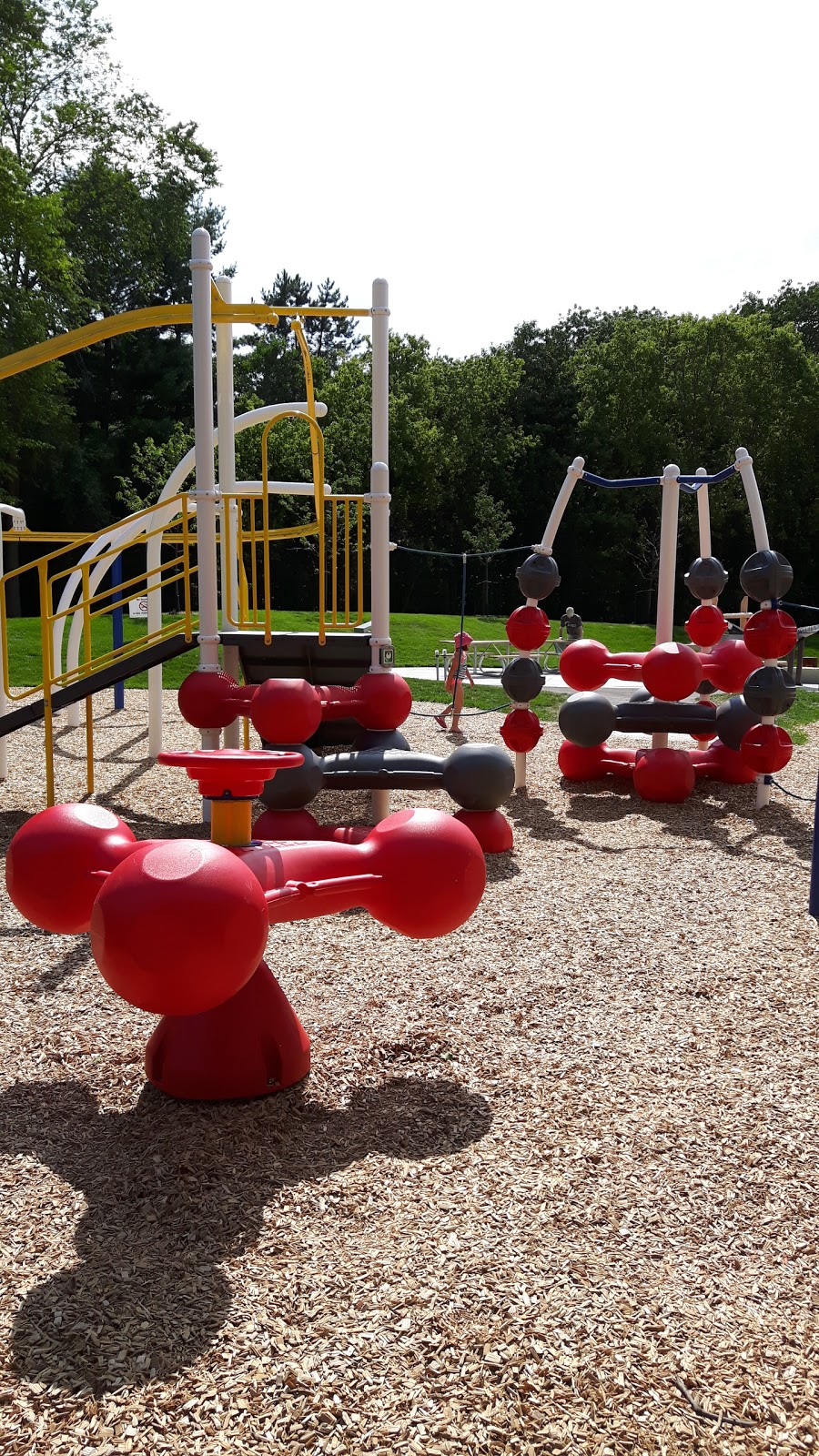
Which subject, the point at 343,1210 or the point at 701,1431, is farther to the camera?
the point at 343,1210

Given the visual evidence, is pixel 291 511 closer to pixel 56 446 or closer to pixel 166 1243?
pixel 56 446

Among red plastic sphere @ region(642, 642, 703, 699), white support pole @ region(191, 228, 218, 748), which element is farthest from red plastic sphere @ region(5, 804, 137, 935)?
red plastic sphere @ region(642, 642, 703, 699)

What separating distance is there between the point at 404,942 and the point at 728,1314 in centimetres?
271

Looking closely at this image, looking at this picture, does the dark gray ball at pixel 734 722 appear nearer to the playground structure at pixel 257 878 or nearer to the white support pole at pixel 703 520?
the white support pole at pixel 703 520

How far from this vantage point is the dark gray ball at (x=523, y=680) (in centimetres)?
874

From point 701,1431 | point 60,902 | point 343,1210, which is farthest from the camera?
point 60,902

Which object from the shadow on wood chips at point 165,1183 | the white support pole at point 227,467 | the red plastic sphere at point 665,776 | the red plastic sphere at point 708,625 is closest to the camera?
the shadow on wood chips at point 165,1183

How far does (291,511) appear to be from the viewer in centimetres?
3228

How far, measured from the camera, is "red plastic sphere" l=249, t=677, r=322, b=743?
6.39 metres

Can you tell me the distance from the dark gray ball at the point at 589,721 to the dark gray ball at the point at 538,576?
940 millimetres

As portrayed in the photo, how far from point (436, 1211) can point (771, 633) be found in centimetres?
616

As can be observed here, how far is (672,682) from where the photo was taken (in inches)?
330

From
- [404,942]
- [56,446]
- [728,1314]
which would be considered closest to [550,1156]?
[728,1314]

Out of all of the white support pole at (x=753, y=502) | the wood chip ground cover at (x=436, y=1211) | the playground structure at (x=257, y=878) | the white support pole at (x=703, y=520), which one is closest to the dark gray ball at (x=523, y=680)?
the white support pole at (x=753, y=502)
